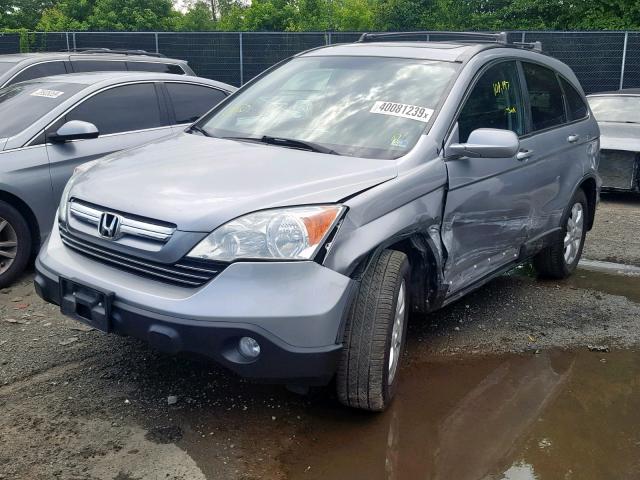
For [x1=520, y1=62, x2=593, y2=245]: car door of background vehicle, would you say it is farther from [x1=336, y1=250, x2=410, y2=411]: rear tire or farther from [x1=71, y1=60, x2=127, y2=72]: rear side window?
[x1=71, y1=60, x2=127, y2=72]: rear side window

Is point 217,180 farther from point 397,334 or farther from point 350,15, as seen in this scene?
point 350,15

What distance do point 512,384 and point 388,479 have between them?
4.19 feet

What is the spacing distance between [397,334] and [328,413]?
53 centimetres

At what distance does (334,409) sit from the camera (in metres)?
3.67

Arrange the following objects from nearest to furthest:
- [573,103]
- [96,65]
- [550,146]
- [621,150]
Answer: [550,146], [573,103], [96,65], [621,150]

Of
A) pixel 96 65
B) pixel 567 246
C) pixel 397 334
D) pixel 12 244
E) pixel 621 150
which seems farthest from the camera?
pixel 621 150

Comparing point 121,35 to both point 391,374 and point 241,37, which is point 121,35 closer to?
point 241,37

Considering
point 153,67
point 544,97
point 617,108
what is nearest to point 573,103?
point 544,97

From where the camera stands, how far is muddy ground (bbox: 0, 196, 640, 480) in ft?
10.4

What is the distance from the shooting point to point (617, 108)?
1006 centimetres

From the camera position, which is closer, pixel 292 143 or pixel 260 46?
pixel 292 143

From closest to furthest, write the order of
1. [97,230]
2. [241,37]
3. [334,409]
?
[97,230], [334,409], [241,37]

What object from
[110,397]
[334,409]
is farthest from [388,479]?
[110,397]

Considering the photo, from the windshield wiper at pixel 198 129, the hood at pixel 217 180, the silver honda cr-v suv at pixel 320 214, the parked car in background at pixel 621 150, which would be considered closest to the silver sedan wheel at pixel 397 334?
the silver honda cr-v suv at pixel 320 214
